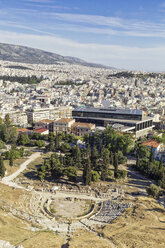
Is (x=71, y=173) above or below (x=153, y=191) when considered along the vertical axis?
above

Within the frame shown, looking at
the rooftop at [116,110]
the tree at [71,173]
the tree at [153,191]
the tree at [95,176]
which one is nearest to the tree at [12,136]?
the tree at [71,173]

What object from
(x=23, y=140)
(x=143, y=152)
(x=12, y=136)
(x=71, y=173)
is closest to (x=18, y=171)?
(x=71, y=173)

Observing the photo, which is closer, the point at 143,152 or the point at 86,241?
the point at 86,241

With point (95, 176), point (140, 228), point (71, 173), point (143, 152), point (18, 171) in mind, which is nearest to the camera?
point (140, 228)

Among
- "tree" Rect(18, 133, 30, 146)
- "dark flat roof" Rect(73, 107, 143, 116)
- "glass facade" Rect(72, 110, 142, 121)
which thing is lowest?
"tree" Rect(18, 133, 30, 146)

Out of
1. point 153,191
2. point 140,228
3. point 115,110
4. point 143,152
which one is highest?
point 115,110

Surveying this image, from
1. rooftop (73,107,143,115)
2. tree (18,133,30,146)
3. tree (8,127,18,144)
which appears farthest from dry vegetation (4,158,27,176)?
rooftop (73,107,143,115)

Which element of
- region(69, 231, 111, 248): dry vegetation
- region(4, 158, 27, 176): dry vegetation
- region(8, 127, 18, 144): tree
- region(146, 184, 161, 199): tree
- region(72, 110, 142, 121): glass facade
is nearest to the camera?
region(69, 231, 111, 248): dry vegetation

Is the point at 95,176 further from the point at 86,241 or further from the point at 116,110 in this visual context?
the point at 116,110

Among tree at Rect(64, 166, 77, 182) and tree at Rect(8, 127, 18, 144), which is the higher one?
tree at Rect(8, 127, 18, 144)

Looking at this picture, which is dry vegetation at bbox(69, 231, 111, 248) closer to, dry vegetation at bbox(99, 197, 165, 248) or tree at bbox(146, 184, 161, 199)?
dry vegetation at bbox(99, 197, 165, 248)

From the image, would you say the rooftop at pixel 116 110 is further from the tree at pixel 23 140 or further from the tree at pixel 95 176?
the tree at pixel 95 176
